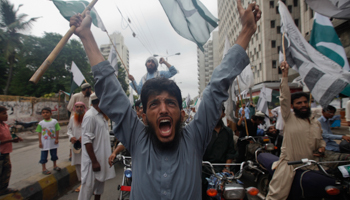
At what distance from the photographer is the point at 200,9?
6.60 ft

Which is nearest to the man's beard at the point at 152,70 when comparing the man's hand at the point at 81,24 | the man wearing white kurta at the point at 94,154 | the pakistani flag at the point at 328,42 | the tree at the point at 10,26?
the man wearing white kurta at the point at 94,154

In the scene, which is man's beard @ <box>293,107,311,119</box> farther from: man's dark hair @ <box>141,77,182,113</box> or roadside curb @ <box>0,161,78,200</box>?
roadside curb @ <box>0,161,78,200</box>

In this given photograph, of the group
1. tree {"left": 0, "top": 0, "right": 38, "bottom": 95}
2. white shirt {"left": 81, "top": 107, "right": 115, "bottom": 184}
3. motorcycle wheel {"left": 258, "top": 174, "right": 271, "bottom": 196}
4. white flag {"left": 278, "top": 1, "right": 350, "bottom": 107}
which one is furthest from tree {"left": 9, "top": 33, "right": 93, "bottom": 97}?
white flag {"left": 278, "top": 1, "right": 350, "bottom": 107}

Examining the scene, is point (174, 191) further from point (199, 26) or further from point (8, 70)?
point (8, 70)

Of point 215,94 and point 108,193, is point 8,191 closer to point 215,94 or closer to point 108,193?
point 108,193

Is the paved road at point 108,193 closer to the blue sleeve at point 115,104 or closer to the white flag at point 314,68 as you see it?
the blue sleeve at point 115,104

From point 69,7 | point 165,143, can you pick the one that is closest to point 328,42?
point 165,143

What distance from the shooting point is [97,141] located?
3.16 meters

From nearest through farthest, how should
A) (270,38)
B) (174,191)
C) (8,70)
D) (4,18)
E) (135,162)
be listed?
(174,191) → (135,162) → (4,18) → (8,70) → (270,38)

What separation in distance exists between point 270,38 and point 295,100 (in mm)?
31821

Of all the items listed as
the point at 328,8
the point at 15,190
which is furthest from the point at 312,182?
the point at 15,190

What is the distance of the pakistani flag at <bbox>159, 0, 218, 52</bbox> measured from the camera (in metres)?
2.00

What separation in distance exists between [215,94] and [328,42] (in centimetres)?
499

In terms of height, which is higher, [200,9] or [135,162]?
[200,9]
